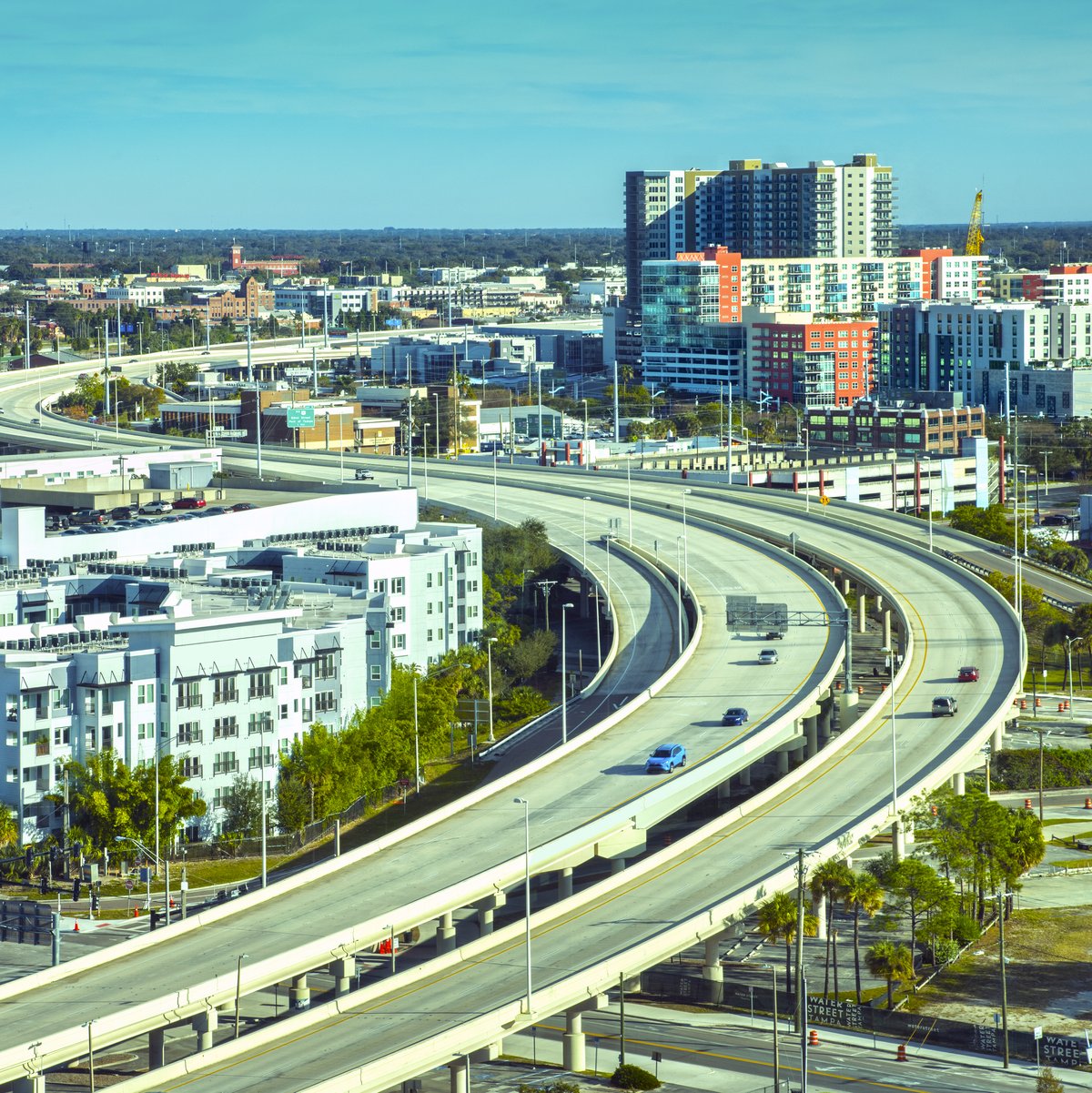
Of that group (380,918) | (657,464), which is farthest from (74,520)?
(657,464)

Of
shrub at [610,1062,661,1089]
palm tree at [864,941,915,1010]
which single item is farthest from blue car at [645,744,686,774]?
shrub at [610,1062,661,1089]

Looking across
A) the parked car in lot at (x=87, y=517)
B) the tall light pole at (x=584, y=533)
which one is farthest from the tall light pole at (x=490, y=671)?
the parked car in lot at (x=87, y=517)

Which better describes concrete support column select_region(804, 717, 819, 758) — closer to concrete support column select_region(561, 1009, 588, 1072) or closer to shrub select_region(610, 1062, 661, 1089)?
concrete support column select_region(561, 1009, 588, 1072)

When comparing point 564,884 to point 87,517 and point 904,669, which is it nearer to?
point 904,669

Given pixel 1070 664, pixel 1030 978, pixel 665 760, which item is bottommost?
pixel 1030 978

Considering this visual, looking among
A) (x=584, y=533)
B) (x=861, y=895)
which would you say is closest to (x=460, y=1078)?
(x=861, y=895)

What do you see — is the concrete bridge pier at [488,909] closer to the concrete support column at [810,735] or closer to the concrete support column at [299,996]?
the concrete support column at [299,996]
